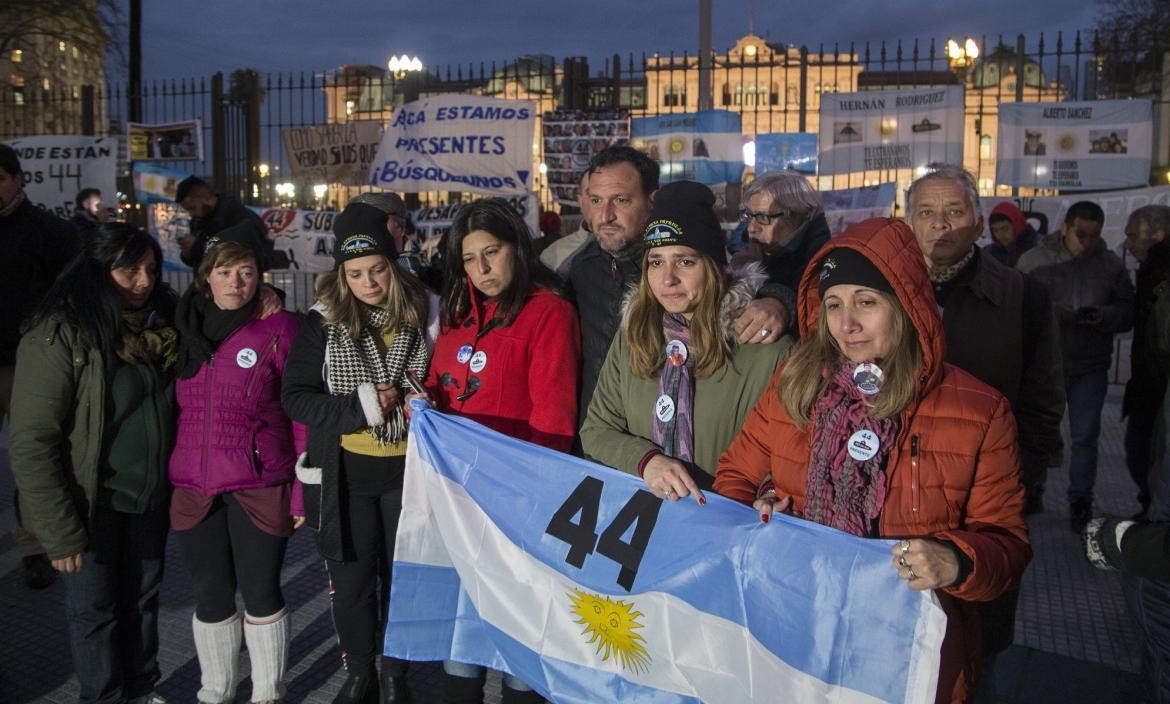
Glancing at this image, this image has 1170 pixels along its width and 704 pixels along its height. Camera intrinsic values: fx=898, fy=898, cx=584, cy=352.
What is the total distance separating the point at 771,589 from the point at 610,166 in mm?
1804

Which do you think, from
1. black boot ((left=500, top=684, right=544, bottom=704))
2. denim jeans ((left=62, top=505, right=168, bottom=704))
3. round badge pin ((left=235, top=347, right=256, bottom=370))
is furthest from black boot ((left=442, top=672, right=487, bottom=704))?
round badge pin ((left=235, top=347, right=256, bottom=370))

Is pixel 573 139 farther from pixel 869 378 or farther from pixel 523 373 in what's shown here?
pixel 869 378

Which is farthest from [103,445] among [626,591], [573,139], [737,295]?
[573,139]

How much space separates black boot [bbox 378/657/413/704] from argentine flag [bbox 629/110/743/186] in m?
8.26

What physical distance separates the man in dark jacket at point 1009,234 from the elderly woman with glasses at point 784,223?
421cm

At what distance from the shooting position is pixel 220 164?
12859 mm

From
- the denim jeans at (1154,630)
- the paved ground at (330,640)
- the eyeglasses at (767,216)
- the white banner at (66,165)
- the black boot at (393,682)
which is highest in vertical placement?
the white banner at (66,165)

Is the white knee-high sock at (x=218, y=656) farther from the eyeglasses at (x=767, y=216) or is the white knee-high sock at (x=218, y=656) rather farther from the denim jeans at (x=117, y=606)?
the eyeglasses at (x=767, y=216)

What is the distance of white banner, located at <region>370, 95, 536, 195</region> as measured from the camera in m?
10.5

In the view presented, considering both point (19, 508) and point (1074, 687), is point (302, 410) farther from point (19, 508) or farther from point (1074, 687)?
point (1074, 687)

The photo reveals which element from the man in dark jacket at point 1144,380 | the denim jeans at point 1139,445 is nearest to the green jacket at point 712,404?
the man in dark jacket at point 1144,380

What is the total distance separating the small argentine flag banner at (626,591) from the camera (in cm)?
217

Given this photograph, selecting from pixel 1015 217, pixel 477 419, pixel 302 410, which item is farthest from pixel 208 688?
pixel 1015 217

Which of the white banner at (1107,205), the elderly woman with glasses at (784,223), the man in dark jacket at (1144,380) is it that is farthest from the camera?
the white banner at (1107,205)
